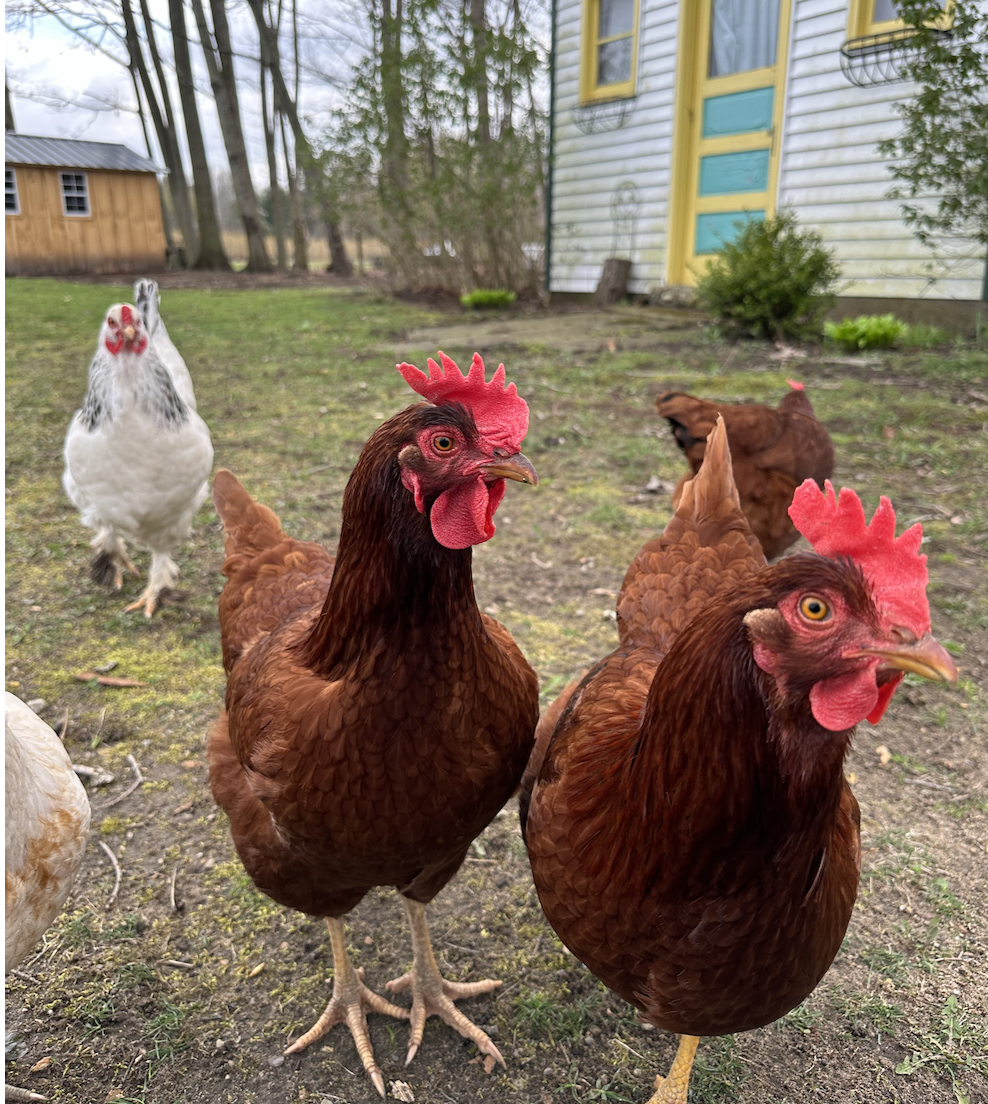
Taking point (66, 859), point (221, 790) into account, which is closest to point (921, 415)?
point (221, 790)

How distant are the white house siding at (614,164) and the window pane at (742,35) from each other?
0.60 m

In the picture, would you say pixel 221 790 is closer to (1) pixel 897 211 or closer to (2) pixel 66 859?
(2) pixel 66 859

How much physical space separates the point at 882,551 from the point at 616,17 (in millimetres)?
13302

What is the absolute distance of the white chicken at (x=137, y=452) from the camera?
3865mm

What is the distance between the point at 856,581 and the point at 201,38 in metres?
23.8

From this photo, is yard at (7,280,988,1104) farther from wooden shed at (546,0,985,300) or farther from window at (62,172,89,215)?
window at (62,172,89,215)

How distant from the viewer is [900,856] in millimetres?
2547

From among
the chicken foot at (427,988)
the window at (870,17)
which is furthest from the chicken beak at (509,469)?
the window at (870,17)

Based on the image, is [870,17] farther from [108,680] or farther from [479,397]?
[108,680]

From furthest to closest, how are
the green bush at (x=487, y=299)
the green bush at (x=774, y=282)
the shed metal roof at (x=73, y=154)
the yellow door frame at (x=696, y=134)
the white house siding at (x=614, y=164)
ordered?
the shed metal roof at (x=73, y=154), the green bush at (x=487, y=299), the white house siding at (x=614, y=164), the yellow door frame at (x=696, y=134), the green bush at (x=774, y=282)

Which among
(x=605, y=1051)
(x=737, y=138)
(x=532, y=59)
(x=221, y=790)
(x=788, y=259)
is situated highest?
(x=532, y=59)

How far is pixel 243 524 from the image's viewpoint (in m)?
2.62

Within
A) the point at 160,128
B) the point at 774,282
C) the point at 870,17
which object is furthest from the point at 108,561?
the point at 160,128

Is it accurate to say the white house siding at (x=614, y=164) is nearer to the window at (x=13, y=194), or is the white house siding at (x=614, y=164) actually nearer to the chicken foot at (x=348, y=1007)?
the chicken foot at (x=348, y=1007)
